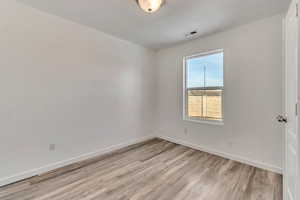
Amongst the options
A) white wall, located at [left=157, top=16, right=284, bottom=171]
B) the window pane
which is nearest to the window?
the window pane

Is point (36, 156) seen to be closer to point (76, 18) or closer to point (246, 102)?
point (76, 18)

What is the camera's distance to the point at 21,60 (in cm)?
211

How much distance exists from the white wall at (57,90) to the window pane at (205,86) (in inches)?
57.9

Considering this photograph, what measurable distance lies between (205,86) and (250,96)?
96 cm

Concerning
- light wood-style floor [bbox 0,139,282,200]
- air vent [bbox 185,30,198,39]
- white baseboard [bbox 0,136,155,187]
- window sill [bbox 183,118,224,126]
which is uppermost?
air vent [bbox 185,30,198,39]

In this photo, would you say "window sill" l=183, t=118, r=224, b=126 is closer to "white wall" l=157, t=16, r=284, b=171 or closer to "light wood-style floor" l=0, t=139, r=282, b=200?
"white wall" l=157, t=16, r=284, b=171

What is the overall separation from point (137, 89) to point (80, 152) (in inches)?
75.6

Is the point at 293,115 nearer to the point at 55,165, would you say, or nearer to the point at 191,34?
the point at 191,34

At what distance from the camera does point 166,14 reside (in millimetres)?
2348

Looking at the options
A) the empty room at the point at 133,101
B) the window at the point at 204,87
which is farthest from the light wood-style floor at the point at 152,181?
the window at the point at 204,87

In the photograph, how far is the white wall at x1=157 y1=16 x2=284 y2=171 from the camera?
2.31 meters

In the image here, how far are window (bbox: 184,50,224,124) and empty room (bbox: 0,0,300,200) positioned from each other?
24 mm

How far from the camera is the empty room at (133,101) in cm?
194

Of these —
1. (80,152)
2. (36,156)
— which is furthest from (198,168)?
(36,156)
